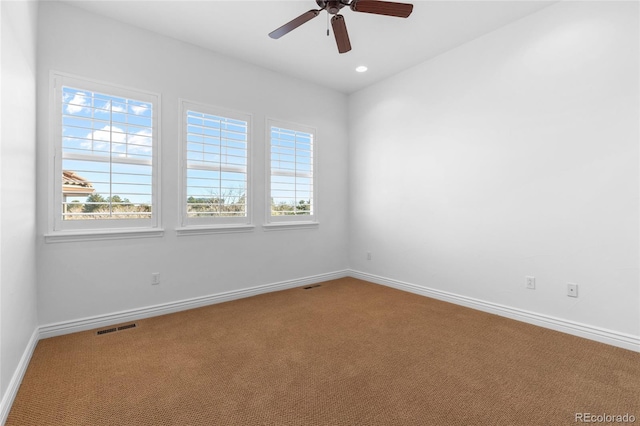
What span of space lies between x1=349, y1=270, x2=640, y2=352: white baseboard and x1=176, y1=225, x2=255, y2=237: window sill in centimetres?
214

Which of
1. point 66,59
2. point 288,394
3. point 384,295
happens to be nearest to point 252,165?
point 66,59

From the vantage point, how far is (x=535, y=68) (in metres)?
2.84

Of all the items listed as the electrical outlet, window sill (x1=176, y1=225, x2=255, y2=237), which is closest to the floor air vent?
window sill (x1=176, y1=225, x2=255, y2=237)

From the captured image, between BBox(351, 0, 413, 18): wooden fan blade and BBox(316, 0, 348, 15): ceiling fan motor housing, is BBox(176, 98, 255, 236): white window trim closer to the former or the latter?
BBox(316, 0, 348, 15): ceiling fan motor housing

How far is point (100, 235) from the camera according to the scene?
2805mm

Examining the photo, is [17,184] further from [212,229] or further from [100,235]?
[212,229]

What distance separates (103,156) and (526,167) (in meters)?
3.99

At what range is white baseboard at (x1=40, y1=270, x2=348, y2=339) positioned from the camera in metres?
2.64

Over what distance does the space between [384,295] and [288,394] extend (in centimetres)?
227

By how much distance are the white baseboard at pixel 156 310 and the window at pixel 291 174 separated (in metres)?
0.86

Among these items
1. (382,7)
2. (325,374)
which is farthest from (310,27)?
(325,374)

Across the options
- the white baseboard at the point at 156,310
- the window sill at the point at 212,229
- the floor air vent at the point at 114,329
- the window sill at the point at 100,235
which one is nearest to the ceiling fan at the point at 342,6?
the window sill at the point at 212,229

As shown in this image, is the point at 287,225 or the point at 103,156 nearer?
the point at 103,156

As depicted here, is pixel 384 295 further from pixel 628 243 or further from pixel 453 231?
pixel 628 243
